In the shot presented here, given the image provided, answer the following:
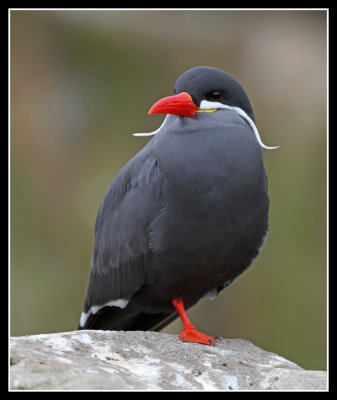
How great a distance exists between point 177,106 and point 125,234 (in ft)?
3.19

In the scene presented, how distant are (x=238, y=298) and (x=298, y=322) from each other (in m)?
0.87

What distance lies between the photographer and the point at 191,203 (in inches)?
150

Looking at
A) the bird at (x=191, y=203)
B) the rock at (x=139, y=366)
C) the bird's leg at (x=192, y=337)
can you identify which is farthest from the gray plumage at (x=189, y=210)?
the rock at (x=139, y=366)

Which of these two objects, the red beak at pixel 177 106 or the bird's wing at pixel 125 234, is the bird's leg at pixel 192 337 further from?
the red beak at pixel 177 106

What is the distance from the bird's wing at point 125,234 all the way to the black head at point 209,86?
51 centimetres

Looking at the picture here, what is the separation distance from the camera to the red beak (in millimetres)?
3826

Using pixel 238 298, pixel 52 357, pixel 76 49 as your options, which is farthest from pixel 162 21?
pixel 52 357

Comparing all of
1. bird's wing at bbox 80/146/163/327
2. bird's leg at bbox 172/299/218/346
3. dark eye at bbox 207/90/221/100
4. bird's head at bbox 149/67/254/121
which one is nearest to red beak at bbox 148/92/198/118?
bird's head at bbox 149/67/254/121

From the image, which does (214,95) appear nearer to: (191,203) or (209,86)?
(209,86)

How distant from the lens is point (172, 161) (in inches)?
153

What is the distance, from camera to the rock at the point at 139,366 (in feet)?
8.89

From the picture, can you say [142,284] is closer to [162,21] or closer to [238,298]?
[238,298]

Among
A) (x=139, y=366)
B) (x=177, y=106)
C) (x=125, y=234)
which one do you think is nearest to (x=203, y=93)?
(x=177, y=106)

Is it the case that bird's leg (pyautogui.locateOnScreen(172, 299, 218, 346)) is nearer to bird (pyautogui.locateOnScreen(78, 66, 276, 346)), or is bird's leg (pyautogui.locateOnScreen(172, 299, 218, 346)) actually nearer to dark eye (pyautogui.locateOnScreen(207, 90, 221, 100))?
bird (pyautogui.locateOnScreen(78, 66, 276, 346))
